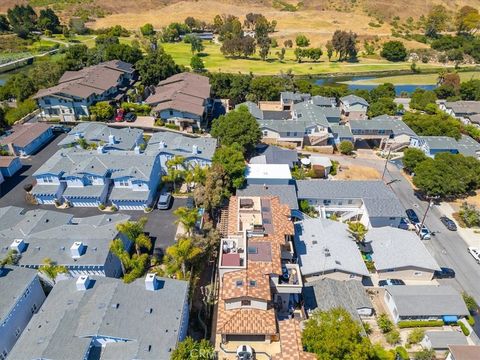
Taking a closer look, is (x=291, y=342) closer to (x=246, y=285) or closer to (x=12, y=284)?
(x=246, y=285)

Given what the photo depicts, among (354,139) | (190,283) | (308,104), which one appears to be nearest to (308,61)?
(308,104)

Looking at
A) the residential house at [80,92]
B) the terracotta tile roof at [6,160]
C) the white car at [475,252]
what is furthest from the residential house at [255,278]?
the residential house at [80,92]

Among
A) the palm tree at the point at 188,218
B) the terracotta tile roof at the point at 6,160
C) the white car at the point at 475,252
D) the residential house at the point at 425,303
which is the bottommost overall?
the white car at the point at 475,252

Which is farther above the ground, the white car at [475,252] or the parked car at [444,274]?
the white car at [475,252]

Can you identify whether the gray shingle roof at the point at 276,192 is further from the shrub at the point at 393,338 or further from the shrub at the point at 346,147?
the shrub at the point at 346,147

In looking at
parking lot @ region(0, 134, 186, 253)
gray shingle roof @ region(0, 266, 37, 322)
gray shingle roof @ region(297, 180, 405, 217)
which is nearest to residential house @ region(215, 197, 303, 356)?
parking lot @ region(0, 134, 186, 253)

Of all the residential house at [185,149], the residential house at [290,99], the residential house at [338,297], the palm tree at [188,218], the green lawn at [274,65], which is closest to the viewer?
the residential house at [338,297]

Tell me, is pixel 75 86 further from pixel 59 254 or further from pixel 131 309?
pixel 131 309

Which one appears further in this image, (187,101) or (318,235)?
(187,101)
